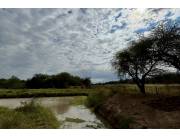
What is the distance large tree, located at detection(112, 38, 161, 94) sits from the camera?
366 inches

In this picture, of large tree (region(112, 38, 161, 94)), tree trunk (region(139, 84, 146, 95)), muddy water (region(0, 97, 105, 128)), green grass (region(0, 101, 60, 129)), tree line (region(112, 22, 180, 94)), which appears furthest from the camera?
tree trunk (region(139, 84, 146, 95))

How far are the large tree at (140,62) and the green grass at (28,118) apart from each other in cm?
202

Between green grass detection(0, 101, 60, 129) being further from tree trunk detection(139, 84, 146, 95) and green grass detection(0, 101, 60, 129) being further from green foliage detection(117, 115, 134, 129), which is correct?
tree trunk detection(139, 84, 146, 95)

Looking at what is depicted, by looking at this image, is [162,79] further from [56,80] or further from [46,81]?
[46,81]


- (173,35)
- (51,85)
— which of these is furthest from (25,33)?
(173,35)

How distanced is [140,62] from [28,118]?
3.55 metres

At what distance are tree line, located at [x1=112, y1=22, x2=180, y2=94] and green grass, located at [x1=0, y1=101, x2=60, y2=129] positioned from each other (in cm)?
202

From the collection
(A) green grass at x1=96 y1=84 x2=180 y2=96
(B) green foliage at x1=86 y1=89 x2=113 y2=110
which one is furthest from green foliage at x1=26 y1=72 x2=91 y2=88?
(B) green foliage at x1=86 y1=89 x2=113 y2=110

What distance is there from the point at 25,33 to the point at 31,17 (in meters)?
0.41

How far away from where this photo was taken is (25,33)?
27.5 ft

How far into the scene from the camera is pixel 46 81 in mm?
8984

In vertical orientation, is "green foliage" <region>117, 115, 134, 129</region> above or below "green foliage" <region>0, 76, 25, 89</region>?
below

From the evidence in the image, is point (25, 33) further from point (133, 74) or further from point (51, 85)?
point (133, 74)
